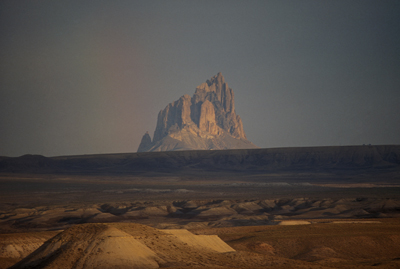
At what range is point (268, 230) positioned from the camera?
43.2 m

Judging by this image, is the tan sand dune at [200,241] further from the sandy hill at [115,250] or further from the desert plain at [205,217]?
the sandy hill at [115,250]

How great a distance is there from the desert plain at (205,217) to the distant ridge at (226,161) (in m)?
0.43

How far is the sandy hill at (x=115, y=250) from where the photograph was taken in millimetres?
22312

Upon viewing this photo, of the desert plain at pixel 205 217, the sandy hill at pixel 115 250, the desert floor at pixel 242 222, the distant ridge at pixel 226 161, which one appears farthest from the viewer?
the distant ridge at pixel 226 161

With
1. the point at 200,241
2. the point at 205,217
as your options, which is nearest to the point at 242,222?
the point at 205,217

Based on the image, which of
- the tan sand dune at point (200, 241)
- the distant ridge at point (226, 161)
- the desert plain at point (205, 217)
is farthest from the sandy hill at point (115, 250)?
the distant ridge at point (226, 161)

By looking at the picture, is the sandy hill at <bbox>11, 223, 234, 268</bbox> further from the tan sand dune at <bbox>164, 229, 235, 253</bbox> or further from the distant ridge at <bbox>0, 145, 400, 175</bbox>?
the distant ridge at <bbox>0, 145, 400, 175</bbox>

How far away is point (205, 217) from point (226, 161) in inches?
4616

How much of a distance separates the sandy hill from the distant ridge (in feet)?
432

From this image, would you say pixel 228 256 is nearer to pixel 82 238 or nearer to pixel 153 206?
pixel 82 238

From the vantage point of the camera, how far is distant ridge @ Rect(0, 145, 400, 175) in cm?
15850

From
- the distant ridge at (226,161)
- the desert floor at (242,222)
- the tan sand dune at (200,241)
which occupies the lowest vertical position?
the desert floor at (242,222)

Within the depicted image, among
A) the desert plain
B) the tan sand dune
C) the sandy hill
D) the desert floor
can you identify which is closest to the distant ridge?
the desert plain

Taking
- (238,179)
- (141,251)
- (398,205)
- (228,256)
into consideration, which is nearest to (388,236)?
(228,256)
